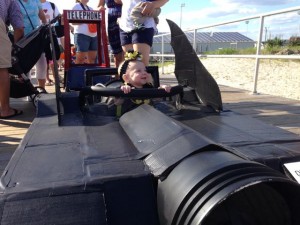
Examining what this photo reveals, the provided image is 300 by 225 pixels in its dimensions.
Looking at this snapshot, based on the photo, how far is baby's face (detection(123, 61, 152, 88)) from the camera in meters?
2.37

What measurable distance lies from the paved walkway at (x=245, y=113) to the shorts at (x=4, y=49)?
1.76ft

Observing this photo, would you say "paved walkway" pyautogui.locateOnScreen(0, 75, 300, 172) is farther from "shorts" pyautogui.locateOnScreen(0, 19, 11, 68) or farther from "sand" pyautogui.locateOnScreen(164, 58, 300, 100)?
"sand" pyautogui.locateOnScreen(164, 58, 300, 100)

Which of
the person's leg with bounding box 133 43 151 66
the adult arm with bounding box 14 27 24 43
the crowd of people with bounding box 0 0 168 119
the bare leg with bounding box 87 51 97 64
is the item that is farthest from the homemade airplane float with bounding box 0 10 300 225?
the bare leg with bounding box 87 51 97 64

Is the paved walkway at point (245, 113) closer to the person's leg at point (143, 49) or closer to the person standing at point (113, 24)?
the person's leg at point (143, 49)

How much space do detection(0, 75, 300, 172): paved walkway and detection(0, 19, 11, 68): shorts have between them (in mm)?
536

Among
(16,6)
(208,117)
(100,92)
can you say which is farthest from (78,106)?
(16,6)

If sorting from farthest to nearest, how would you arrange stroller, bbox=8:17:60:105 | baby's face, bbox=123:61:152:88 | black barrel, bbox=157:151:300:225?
stroller, bbox=8:17:60:105 < baby's face, bbox=123:61:152:88 < black barrel, bbox=157:151:300:225

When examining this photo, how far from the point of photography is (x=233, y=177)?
0.97m

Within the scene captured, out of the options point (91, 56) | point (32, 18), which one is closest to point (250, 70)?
point (91, 56)

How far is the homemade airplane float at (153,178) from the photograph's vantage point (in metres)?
1.00

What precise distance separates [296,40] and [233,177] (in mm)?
15114

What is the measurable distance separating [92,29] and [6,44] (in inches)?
56.6

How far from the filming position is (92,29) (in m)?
4.51

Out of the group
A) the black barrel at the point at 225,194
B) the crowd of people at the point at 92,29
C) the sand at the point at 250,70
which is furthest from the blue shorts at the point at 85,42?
the sand at the point at 250,70
